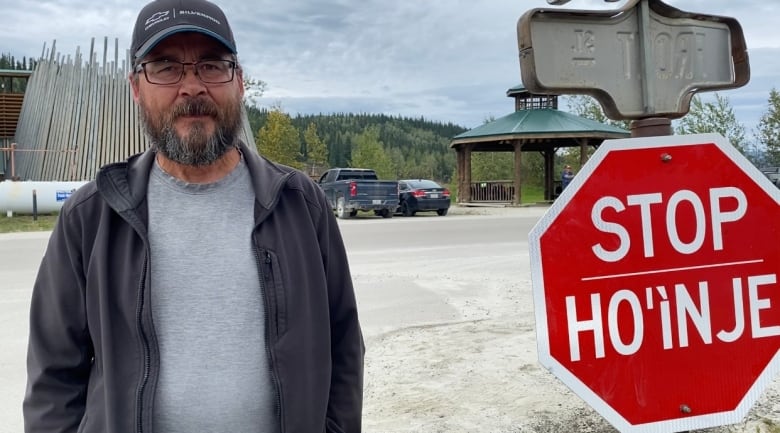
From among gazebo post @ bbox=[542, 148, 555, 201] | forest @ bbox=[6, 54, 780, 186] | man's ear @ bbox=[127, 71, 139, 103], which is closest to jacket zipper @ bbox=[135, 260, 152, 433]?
man's ear @ bbox=[127, 71, 139, 103]

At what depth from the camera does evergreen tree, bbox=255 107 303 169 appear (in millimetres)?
41031

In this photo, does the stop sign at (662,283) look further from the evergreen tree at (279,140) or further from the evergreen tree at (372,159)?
→ the evergreen tree at (372,159)

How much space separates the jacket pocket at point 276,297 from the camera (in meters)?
1.84

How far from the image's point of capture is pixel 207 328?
1832mm

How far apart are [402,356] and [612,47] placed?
10.6ft

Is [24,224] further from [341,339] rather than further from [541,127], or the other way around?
[541,127]

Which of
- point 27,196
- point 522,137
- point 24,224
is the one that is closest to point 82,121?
point 27,196

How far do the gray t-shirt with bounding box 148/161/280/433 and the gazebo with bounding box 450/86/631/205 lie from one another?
26.6 meters

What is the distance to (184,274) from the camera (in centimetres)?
185

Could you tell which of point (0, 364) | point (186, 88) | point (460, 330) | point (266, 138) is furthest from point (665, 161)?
point (266, 138)

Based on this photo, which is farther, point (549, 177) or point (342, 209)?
point (549, 177)

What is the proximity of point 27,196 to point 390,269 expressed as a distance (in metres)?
15.1

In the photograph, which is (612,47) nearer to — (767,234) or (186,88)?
(767,234)

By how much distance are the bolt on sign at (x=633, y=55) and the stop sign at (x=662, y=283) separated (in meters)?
0.24
